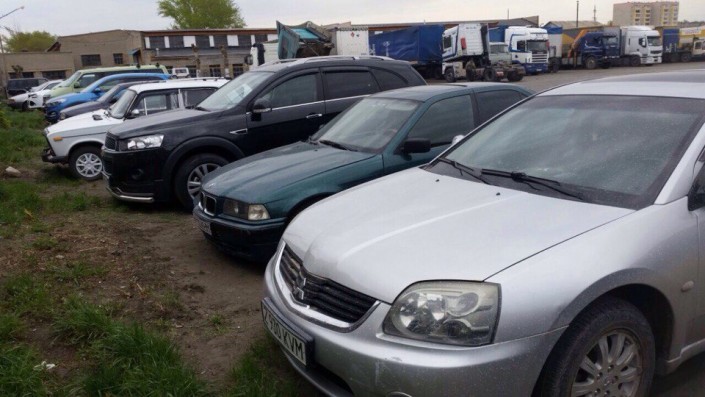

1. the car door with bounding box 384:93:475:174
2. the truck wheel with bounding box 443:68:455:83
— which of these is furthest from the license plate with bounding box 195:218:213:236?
the truck wheel with bounding box 443:68:455:83

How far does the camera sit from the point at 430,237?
2.78 metres

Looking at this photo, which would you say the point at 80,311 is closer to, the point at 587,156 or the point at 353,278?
the point at 353,278

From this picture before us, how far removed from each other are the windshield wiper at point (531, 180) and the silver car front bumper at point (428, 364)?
0.93 metres

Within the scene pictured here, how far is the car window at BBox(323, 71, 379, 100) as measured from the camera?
7.71m

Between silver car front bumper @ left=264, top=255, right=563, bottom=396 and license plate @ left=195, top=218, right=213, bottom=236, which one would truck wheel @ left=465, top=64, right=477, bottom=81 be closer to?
license plate @ left=195, top=218, right=213, bottom=236

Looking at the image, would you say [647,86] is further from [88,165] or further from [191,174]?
[88,165]

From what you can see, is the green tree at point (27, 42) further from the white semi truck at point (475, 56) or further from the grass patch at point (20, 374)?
the grass patch at point (20, 374)

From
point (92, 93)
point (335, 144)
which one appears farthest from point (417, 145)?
point (92, 93)

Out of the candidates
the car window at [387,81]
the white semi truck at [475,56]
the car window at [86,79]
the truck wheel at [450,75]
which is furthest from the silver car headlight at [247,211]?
the truck wheel at [450,75]

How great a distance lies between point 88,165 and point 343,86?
483cm

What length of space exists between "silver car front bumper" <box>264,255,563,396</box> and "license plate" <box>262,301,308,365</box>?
0.19 m

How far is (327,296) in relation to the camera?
9.07 feet

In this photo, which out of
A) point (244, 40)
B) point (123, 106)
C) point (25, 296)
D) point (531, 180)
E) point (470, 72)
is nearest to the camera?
point (531, 180)

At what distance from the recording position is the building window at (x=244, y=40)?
55.4m
